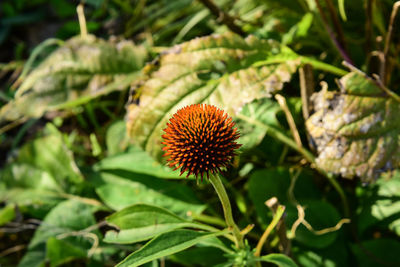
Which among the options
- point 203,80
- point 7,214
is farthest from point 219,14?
point 7,214

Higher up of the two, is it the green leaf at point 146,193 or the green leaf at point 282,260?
the green leaf at point 146,193

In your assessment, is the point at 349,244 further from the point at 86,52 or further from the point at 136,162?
the point at 86,52

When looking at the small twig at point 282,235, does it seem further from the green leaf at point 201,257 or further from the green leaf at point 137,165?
the green leaf at point 137,165

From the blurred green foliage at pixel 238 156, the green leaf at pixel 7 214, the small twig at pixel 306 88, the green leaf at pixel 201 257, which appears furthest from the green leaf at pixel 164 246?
the green leaf at pixel 7 214

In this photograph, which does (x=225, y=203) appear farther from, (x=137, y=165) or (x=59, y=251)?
(x=59, y=251)

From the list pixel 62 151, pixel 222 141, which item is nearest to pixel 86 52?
pixel 62 151
